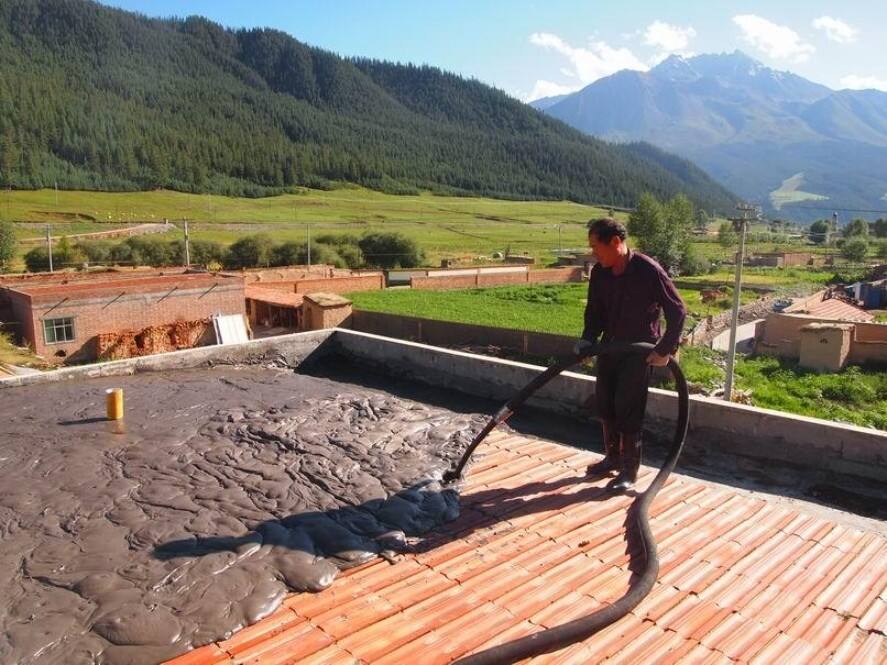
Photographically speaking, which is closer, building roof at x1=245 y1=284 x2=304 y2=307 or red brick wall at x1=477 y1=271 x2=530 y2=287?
building roof at x1=245 y1=284 x2=304 y2=307

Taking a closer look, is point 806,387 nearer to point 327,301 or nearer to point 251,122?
point 327,301

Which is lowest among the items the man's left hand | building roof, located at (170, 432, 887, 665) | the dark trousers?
building roof, located at (170, 432, 887, 665)

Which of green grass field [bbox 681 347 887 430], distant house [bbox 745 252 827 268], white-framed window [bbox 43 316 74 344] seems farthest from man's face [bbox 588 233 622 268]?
distant house [bbox 745 252 827 268]

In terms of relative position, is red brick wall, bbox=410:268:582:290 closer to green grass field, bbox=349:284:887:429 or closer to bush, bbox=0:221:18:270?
green grass field, bbox=349:284:887:429

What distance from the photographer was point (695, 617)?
278 centimetres

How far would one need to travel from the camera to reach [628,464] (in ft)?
13.4

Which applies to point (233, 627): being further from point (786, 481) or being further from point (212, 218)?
point (212, 218)

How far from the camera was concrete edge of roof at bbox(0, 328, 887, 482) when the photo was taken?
466cm

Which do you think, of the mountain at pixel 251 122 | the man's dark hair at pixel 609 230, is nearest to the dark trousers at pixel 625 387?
the man's dark hair at pixel 609 230

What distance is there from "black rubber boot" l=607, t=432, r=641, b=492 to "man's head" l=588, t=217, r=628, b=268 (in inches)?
41.2

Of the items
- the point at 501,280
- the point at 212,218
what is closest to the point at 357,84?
the point at 212,218

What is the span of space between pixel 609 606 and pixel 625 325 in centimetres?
173

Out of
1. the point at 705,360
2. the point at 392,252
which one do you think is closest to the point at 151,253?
the point at 392,252

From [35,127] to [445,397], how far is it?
110 meters
